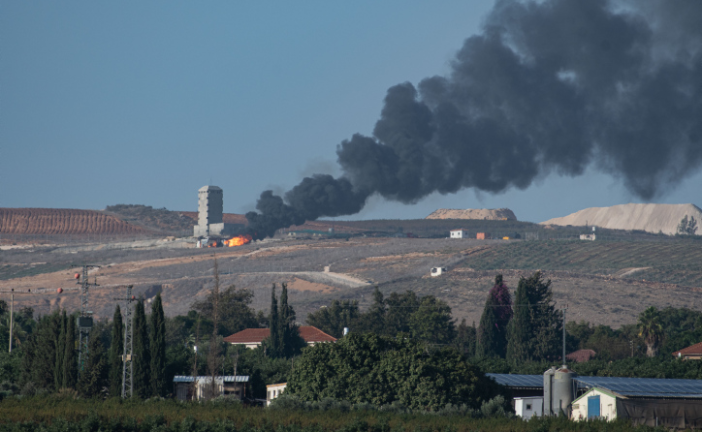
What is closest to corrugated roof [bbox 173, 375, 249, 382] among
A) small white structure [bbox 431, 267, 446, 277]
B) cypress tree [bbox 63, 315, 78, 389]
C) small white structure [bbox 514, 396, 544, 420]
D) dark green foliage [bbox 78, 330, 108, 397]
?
dark green foliage [bbox 78, 330, 108, 397]

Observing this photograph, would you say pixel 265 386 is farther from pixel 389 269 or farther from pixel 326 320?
pixel 389 269

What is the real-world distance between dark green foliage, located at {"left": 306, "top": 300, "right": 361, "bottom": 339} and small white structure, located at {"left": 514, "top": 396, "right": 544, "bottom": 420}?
60954 mm

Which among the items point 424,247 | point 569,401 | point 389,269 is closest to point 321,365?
point 569,401

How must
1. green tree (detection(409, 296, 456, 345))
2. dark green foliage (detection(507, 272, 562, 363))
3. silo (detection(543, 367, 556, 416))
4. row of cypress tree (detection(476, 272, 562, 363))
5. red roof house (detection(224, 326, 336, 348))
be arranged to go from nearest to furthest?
silo (detection(543, 367, 556, 416)), dark green foliage (detection(507, 272, 562, 363)), row of cypress tree (detection(476, 272, 562, 363)), red roof house (detection(224, 326, 336, 348)), green tree (detection(409, 296, 456, 345))

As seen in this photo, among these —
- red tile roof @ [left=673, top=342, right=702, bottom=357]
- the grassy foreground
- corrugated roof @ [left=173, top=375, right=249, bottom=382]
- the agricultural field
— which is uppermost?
the agricultural field

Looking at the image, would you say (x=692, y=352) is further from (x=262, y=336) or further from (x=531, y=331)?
(x=262, y=336)

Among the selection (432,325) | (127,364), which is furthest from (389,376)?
(432,325)

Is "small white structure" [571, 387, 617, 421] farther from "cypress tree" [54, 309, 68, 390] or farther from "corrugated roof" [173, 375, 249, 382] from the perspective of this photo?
→ "cypress tree" [54, 309, 68, 390]

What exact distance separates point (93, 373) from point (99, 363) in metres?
0.74

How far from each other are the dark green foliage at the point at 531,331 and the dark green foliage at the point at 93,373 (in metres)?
47.4

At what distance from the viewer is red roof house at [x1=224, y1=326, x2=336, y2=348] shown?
10225cm

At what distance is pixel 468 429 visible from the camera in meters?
39.9

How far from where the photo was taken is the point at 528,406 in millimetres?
53125

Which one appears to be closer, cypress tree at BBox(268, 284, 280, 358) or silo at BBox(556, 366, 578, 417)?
silo at BBox(556, 366, 578, 417)
